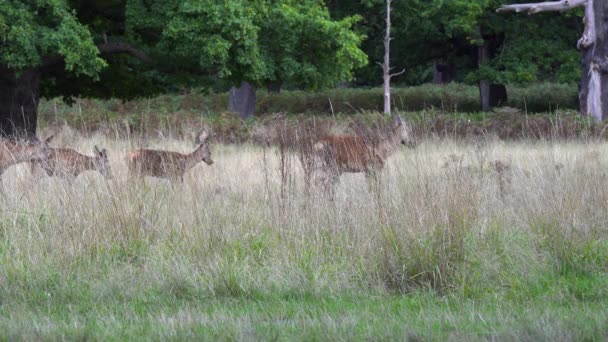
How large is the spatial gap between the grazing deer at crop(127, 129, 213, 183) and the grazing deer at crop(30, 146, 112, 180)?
31cm

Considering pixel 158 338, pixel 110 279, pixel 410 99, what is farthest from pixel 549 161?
pixel 410 99

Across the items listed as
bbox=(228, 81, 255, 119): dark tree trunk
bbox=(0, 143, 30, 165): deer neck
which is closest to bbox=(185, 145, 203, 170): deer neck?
bbox=(0, 143, 30, 165): deer neck

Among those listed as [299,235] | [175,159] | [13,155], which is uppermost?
[13,155]

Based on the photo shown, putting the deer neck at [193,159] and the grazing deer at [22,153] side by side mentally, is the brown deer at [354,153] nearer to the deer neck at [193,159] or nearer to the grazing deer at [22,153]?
the deer neck at [193,159]

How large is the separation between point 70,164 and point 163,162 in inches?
48.4

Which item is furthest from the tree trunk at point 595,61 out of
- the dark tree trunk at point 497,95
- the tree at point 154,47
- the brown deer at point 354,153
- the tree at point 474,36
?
the brown deer at point 354,153

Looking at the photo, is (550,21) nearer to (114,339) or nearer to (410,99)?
(410,99)

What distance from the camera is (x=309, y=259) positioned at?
28.5ft

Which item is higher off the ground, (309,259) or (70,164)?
(70,164)

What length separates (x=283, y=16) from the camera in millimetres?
18719

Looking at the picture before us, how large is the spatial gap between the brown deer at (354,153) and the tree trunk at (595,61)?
13923 millimetres

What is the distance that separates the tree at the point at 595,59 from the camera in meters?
26.9

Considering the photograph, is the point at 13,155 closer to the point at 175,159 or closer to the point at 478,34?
the point at 175,159

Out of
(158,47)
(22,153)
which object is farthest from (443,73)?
(22,153)
